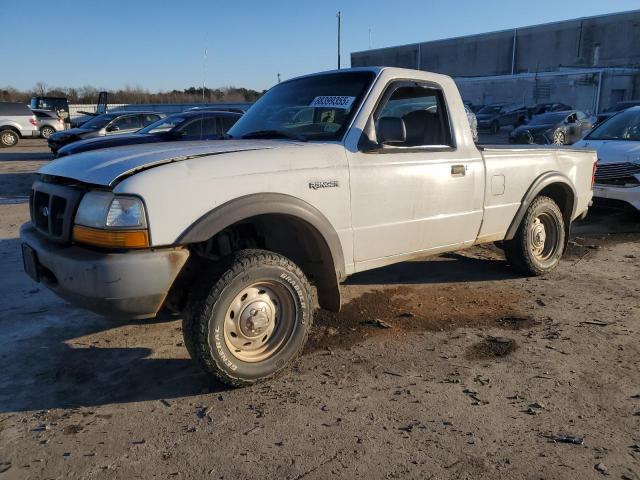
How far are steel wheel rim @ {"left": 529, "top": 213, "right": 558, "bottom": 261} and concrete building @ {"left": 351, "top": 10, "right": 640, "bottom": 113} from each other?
40509mm

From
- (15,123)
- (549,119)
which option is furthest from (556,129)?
(15,123)

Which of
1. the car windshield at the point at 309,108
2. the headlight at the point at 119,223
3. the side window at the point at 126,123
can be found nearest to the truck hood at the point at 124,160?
the headlight at the point at 119,223

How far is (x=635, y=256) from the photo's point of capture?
618cm

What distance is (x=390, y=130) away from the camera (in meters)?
3.66

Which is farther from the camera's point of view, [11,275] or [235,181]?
[11,275]

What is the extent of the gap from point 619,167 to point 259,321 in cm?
655

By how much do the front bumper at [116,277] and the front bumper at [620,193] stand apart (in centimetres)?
686

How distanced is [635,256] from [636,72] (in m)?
42.7

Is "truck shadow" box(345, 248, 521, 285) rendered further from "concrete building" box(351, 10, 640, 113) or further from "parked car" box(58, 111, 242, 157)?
"concrete building" box(351, 10, 640, 113)

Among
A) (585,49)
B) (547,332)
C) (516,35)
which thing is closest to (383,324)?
(547,332)

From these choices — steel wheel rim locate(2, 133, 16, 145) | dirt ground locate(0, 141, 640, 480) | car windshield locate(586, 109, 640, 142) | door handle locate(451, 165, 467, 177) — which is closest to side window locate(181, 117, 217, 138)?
dirt ground locate(0, 141, 640, 480)

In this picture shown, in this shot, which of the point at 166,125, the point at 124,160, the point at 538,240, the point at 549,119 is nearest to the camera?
the point at 124,160

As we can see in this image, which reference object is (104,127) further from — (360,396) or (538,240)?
(360,396)

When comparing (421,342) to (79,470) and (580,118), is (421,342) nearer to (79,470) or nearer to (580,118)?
(79,470)
